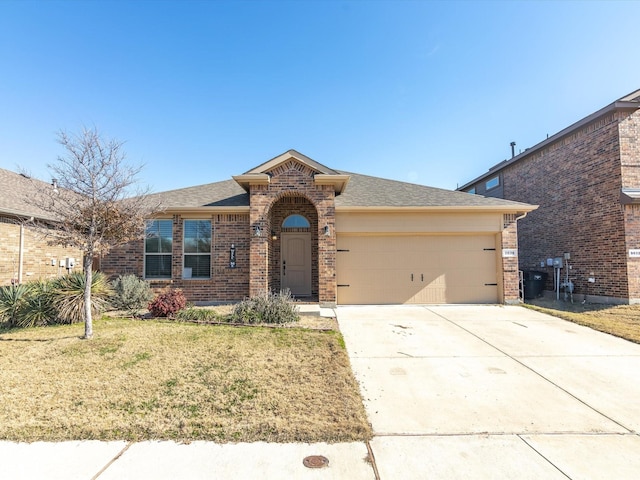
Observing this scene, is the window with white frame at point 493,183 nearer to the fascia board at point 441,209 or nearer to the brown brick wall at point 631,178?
the brown brick wall at point 631,178

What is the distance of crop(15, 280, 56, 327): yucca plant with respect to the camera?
23.3 ft

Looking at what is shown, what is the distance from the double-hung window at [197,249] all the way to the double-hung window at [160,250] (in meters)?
0.54

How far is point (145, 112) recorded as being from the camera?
432 inches

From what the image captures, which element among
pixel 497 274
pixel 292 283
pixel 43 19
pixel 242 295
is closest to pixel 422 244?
pixel 497 274

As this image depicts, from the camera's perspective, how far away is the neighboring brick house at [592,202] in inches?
379

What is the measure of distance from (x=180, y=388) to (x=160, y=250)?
23.7 ft

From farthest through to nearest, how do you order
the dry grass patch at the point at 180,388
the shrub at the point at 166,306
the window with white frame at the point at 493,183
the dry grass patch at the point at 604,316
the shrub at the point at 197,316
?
the window with white frame at the point at 493,183, the shrub at the point at 166,306, the shrub at the point at 197,316, the dry grass patch at the point at 604,316, the dry grass patch at the point at 180,388

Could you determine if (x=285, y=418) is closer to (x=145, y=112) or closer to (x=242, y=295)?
(x=242, y=295)

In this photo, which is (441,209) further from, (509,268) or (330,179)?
(330,179)

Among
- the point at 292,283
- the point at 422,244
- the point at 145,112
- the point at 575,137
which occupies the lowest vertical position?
the point at 292,283

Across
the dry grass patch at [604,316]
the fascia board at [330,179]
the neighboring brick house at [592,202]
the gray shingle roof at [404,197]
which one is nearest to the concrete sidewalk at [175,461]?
the dry grass patch at [604,316]

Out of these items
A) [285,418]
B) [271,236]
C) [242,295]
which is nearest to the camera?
[285,418]

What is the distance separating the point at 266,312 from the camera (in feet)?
24.2

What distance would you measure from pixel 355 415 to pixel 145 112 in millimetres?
12051
